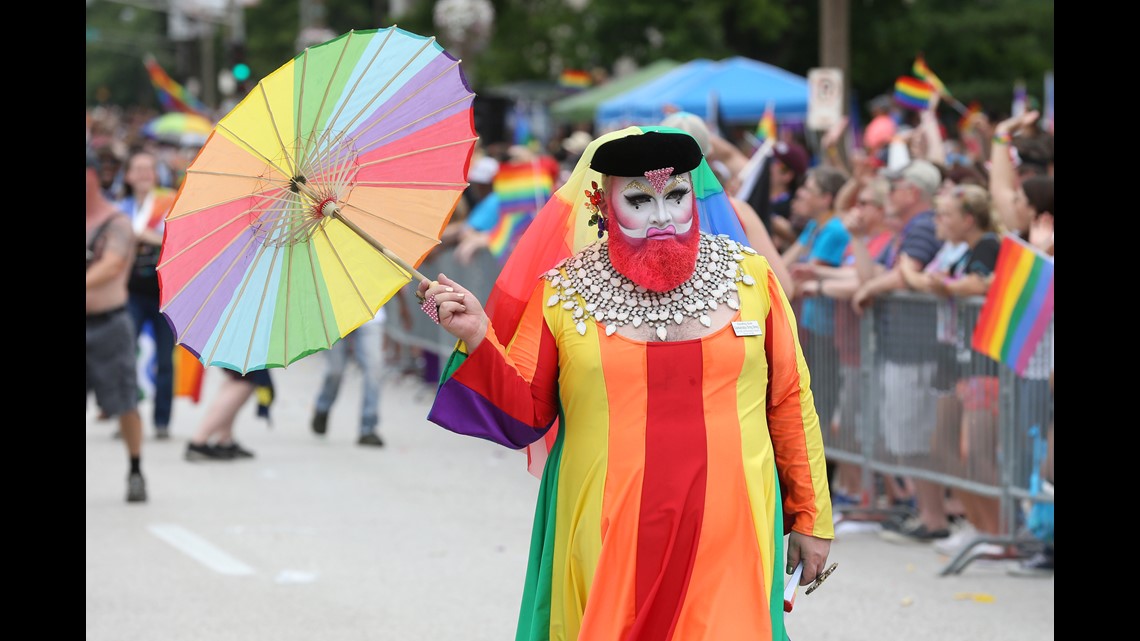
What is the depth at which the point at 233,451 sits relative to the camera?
1161 cm

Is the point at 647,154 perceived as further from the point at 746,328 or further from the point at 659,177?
the point at 746,328

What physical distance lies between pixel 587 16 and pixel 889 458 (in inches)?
917

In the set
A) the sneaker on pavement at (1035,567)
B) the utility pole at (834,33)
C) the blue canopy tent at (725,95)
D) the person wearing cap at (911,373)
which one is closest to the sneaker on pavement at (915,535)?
the person wearing cap at (911,373)

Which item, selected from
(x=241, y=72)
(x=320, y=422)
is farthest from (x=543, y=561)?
(x=241, y=72)

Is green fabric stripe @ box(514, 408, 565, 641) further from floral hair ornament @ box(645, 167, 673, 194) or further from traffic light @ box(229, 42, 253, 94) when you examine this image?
traffic light @ box(229, 42, 253, 94)

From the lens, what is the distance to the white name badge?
4348 mm

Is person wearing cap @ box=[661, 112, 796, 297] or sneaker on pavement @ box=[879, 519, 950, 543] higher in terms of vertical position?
person wearing cap @ box=[661, 112, 796, 297]

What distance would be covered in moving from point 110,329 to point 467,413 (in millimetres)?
6058

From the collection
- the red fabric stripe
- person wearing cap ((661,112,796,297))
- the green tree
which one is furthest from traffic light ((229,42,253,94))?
the red fabric stripe

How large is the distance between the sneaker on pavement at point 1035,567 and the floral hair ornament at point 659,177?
435 cm

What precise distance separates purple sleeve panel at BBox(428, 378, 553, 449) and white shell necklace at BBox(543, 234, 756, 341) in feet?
1.01

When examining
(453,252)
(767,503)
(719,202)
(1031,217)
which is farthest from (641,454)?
(453,252)
